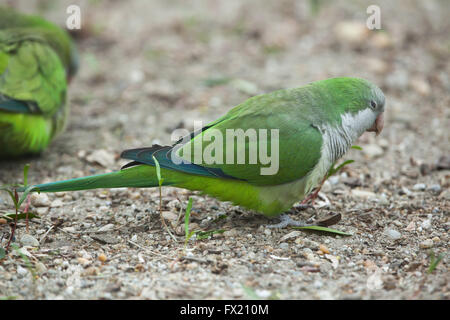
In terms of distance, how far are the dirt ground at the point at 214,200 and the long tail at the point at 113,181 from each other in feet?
1.21

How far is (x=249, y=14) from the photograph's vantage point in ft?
24.3

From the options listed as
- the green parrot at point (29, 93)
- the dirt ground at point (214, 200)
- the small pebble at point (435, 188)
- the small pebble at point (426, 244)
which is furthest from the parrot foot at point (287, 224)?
the green parrot at point (29, 93)

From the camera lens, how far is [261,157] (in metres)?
3.26

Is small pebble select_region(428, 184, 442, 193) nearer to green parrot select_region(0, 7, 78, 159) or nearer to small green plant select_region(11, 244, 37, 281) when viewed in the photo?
small green plant select_region(11, 244, 37, 281)

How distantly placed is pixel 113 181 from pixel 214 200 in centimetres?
103

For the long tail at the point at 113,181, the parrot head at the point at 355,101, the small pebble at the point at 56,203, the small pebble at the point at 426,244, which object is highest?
the parrot head at the point at 355,101

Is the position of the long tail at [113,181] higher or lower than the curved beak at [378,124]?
lower

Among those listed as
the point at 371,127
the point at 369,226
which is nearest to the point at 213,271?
the point at 369,226

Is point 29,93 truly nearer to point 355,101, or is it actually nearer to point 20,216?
point 20,216

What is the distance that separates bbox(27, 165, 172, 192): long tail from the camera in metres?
3.17

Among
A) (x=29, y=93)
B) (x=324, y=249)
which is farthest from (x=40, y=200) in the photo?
(x=324, y=249)

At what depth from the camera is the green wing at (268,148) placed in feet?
10.7

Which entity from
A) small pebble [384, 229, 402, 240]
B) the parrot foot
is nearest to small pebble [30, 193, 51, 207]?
the parrot foot

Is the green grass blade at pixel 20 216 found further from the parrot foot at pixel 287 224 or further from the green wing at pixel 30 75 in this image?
the parrot foot at pixel 287 224
